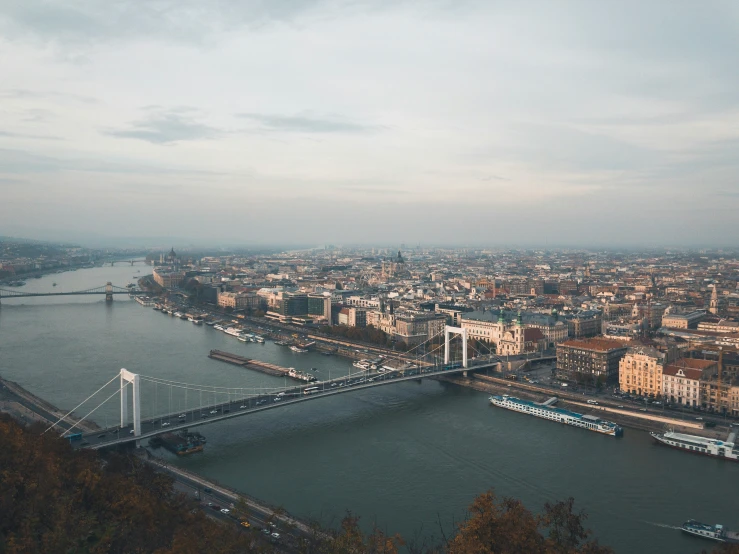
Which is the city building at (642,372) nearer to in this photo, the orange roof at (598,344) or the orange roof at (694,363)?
the orange roof at (694,363)

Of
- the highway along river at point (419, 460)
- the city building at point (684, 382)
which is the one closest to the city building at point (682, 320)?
the city building at point (684, 382)

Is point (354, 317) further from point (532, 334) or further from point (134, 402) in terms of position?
point (134, 402)

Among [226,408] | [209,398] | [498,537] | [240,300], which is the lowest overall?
[209,398]

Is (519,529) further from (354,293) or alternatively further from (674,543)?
(354,293)

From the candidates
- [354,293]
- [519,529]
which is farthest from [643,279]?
[519,529]

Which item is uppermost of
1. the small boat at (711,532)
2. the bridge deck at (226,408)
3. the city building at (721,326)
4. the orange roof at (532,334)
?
the city building at (721,326)

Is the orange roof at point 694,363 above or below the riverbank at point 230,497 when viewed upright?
above

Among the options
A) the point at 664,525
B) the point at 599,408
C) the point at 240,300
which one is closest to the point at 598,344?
the point at 599,408

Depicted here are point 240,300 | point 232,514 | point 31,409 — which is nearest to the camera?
point 232,514
